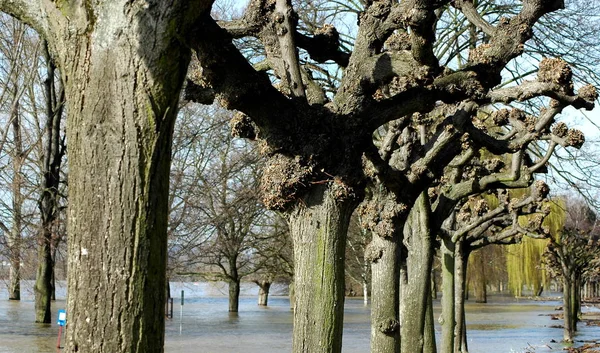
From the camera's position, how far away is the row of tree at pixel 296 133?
3.88 metres

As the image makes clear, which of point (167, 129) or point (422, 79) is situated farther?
point (422, 79)

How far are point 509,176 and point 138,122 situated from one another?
9544 millimetres

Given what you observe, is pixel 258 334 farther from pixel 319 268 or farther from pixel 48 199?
pixel 319 268

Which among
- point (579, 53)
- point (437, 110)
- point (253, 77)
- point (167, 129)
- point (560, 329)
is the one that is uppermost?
point (579, 53)

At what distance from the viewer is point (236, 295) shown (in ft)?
132

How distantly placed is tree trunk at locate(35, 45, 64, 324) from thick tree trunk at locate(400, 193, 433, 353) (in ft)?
49.7

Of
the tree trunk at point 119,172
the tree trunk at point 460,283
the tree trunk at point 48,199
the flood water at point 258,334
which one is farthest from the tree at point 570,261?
the tree trunk at point 119,172

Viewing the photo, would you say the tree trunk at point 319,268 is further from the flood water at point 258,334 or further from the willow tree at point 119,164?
the flood water at point 258,334

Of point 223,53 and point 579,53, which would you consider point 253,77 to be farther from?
point 579,53

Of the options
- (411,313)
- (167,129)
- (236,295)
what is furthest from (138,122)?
(236,295)

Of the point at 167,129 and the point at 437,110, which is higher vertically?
the point at 437,110

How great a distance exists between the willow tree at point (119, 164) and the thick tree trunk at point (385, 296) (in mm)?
5985

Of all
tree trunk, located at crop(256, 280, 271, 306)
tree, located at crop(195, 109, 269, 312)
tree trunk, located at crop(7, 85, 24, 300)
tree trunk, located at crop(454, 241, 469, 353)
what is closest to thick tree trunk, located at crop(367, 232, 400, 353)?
tree trunk, located at crop(454, 241, 469, 353)

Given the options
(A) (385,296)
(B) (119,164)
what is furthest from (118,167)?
(A) (385,296)
